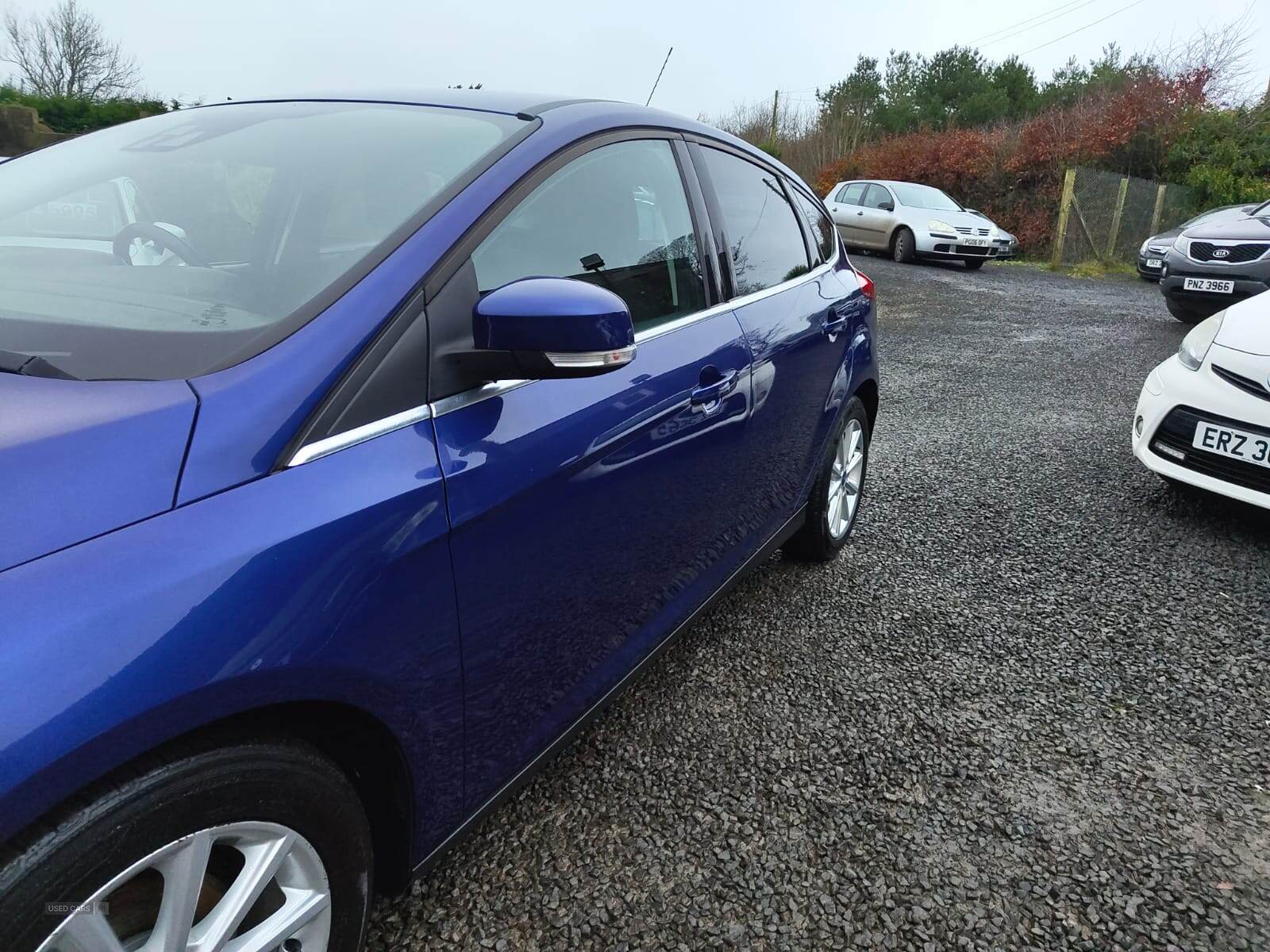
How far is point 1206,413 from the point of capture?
3.60 metres

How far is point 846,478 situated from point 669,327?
5.33 feet

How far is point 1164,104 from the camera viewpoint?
17.4 m

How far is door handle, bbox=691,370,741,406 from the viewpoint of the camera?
80.1 inches

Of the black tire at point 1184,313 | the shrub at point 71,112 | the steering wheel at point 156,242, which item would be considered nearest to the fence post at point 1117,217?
the black tire at point 1184,313

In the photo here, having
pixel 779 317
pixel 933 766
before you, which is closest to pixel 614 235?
pixel 779 317

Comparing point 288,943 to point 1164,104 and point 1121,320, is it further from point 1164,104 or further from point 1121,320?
point 1164,104

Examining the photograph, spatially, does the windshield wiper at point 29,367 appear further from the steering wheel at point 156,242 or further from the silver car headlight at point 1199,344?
the silver car headlight at point 1199,344

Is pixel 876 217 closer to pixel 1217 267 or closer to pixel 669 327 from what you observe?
pixel 1217 267

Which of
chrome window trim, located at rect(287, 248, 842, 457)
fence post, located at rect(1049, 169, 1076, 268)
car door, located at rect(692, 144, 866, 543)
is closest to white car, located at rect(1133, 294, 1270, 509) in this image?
car door, located at rect(692, 144, 866, 543)

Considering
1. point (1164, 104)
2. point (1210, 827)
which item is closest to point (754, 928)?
point (1210, 827)

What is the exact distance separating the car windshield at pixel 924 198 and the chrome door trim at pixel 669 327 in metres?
12.3

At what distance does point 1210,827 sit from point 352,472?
2.14 meters

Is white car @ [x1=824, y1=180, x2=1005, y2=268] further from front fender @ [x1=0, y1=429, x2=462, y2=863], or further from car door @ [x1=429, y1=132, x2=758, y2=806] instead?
front fender @ [x1=0, y1=429, x2=462, y2=863]

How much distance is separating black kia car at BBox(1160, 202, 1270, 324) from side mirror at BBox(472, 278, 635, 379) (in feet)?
29.9
